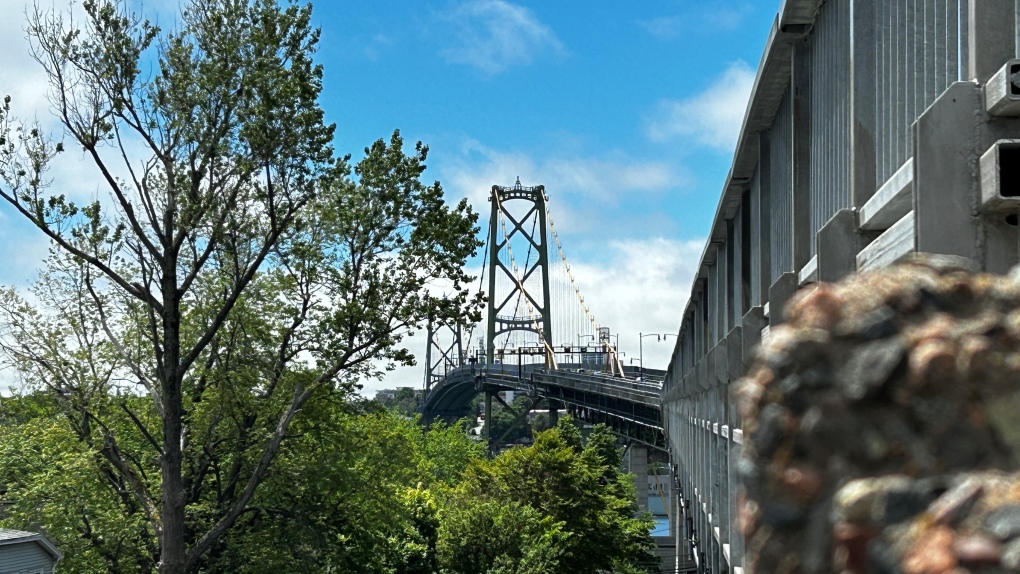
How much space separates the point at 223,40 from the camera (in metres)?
19.3

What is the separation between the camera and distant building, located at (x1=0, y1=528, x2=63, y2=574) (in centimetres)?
Result: 2238

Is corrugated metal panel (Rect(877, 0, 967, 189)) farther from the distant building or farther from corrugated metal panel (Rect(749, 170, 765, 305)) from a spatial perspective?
the distant building

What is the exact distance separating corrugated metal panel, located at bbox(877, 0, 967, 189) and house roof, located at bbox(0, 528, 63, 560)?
21.8m

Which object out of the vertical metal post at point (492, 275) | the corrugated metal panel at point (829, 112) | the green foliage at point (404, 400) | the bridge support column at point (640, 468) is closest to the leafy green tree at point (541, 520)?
the bridge support column at point (640, 468)

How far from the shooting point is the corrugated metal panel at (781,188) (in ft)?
22.9

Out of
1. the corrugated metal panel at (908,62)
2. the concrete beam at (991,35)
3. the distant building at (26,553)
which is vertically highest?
the corrugated metal panel at (908,62)

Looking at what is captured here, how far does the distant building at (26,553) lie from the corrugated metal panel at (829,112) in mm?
20612

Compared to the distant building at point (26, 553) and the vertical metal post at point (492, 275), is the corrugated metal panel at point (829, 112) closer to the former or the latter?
the distant building at point (26, 553)

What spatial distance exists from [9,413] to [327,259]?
8.55 m

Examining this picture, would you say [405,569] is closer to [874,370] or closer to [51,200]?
[51,200]

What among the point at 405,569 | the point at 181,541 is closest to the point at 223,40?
the point at 181,541

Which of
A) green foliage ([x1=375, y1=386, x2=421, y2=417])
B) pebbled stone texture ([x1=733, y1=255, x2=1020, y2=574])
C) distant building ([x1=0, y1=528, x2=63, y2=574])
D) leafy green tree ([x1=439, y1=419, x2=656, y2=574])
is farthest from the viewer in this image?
green foliage ([x1=375, y1=386, x2=421, y2=417])

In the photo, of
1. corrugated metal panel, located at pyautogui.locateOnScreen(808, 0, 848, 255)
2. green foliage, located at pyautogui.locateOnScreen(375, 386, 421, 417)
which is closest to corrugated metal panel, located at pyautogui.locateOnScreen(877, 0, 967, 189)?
corrugated metal panel, located at pyautogui.locateOnScreen(808, 0, 848, 255)

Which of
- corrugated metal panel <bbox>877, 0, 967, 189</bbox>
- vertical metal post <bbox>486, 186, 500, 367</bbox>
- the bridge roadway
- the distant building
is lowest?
the distant building
